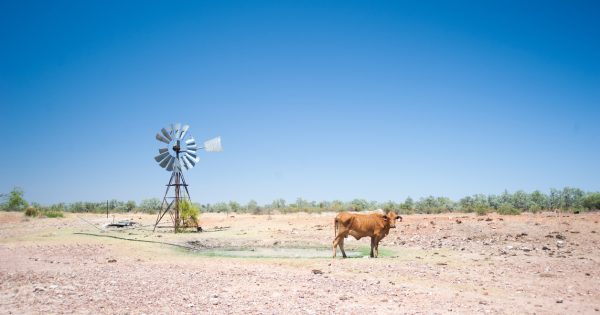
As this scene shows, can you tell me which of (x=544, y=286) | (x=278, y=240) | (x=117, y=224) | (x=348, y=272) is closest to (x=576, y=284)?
(x=544, y=286)

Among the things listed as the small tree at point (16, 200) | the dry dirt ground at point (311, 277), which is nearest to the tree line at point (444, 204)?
the small tree at point (16, 200)

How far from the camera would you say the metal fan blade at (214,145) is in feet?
104

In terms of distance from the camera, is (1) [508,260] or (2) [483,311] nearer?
(2) [483,311]

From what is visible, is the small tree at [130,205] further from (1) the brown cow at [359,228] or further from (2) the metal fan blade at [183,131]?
(1) the brown cow at [359,228]

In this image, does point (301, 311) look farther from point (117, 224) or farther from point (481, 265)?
point (117, 224)

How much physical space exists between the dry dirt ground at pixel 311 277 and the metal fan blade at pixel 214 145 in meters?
10.9

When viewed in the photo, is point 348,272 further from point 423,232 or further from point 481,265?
point 423,232

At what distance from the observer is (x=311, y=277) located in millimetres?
12008

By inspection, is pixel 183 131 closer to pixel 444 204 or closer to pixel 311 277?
pixel 311 277

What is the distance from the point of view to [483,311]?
29.3 feet

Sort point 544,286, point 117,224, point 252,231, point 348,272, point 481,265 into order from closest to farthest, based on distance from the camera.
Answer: point 544,286, point 348,272, point 481,265, point 252,231, point 117,224

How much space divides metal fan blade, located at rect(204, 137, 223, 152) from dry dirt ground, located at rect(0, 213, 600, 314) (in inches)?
430

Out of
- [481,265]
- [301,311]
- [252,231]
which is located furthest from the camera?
[252,231]

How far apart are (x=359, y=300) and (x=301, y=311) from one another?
161 cm
